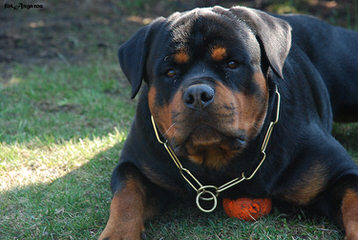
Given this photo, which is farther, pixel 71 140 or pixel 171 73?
pixel 71 140

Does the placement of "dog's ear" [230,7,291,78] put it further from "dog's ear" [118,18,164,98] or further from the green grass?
the green grass

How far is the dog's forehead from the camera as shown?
2385 mm

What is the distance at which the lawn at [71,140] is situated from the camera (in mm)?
2533

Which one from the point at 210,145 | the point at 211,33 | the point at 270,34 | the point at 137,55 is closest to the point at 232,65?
the point at 211,33

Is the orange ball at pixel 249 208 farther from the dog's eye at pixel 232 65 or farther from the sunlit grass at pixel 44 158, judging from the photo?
the sunlit grass at pixel 44 158

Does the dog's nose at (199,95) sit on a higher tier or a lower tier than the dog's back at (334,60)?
higher

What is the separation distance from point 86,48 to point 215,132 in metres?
4.23

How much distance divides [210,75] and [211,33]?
0.74 feet

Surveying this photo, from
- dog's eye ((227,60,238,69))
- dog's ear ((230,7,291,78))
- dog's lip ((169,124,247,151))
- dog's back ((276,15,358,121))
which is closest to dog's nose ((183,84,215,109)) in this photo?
dog's lip ((169,124,247,151))

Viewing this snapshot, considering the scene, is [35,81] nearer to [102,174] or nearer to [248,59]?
[102,174]

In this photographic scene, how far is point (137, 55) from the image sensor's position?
2.61m

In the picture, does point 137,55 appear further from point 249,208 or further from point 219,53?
point 249,208

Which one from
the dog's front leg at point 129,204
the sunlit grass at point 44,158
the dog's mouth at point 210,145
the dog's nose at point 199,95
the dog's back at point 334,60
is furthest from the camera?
the dog's back at point 334,60

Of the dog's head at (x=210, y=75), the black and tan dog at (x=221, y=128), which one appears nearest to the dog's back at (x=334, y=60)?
the black and tan dog at (x=221, y=128)
